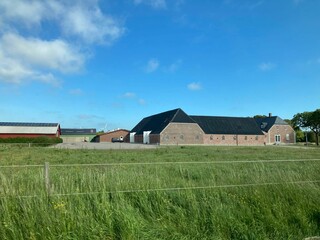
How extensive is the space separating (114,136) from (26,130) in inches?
1116

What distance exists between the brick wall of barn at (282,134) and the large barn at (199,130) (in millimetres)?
277

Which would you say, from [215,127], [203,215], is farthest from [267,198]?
[215,127]

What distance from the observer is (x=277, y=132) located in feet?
239

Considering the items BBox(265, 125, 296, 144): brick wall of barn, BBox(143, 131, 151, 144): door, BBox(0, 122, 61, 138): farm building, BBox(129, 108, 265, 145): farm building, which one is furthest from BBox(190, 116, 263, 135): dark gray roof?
BBox(0, 122, 61, 138): farm building

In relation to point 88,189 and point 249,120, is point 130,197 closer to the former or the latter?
point 88,189

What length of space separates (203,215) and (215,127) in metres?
63.5

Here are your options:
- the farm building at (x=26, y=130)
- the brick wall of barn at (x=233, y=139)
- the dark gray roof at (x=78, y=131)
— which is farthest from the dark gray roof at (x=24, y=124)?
the dark gray roof at (x=78, y=131)

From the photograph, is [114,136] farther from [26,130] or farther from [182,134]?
[182,134]

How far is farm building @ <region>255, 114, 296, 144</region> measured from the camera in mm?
72294

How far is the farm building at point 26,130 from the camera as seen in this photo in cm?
6406

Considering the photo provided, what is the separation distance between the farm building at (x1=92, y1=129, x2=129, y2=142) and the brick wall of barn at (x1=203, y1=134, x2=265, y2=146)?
96.2 ft

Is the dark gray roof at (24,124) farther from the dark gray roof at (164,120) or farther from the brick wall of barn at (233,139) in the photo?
the brick wall of barn at (233,139)

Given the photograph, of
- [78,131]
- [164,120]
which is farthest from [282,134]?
[78,131]

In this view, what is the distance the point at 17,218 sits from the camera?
14.7 ft
